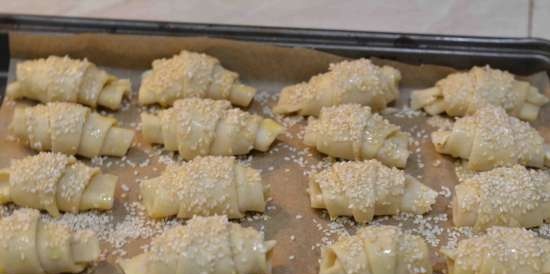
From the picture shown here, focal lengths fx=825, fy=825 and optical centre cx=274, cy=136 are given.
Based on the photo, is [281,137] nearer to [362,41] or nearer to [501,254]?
[362,41]

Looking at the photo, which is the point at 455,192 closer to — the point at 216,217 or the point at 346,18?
the point at 216,217

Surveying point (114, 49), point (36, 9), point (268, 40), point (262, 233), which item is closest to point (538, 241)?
point (262, 233)

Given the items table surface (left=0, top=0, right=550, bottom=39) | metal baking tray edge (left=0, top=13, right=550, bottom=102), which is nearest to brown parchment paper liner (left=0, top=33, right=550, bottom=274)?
metal baking tray edge (left=0, top=13, right=550, bottom=102)

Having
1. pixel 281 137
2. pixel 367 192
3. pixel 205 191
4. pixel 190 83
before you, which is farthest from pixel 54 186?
→ pixel 367 192

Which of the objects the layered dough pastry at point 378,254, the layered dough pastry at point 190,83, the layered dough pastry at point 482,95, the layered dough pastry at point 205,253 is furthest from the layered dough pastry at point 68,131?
the layered dough pastry at point 482,95

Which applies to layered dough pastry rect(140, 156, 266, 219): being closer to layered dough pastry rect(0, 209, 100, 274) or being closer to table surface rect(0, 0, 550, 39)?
Result: layered dough pastry rect(0, 209, 100, 274)
